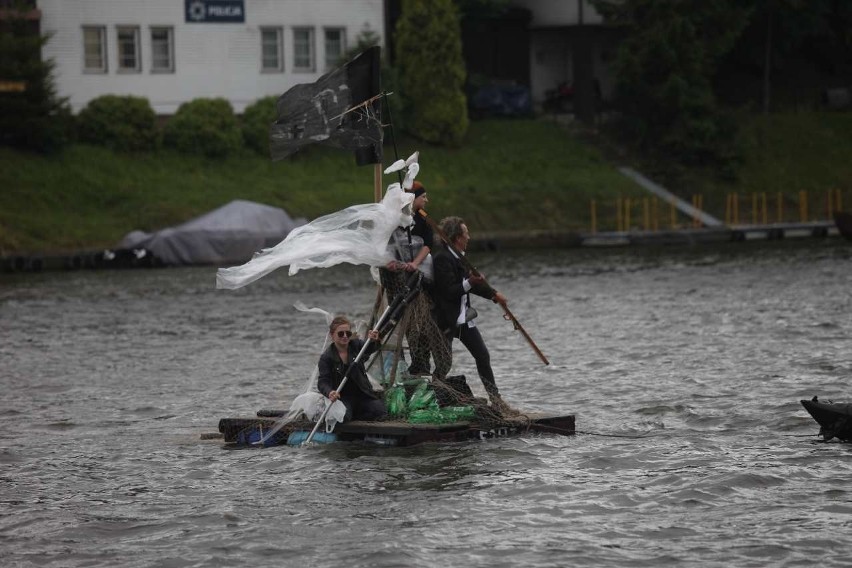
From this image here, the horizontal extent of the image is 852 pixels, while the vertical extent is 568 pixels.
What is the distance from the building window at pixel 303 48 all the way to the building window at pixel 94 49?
25.2 feet

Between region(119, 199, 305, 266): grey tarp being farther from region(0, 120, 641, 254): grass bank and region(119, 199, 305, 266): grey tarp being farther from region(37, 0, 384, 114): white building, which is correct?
region(37, 0, 384, 114): white building

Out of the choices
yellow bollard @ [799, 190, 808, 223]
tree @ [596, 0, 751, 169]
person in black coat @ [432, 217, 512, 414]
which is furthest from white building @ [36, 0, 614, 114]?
person in black coat @ [432, 217, 512, 414]

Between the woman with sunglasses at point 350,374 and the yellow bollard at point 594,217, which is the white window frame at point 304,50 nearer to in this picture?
the yellow bollard at point 594,217

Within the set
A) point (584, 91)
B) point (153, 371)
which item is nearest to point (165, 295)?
point (153, 371)

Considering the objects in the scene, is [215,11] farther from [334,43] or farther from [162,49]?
[334,43]

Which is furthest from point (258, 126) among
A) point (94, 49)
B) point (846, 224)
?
point (846, 224)

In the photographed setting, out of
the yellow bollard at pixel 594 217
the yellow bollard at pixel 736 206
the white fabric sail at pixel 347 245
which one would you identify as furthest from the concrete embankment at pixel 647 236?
the white fabric sail at pixel 347 245

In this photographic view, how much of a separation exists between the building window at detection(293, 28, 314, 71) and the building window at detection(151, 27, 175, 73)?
5045 mm

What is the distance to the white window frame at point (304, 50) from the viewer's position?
6194 cm

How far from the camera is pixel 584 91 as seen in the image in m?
65.5

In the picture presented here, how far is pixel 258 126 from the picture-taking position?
57.0 m

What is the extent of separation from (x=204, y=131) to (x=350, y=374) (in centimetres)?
4005

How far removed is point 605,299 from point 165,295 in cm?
1112

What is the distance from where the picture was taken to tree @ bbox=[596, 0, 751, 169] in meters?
58.7
